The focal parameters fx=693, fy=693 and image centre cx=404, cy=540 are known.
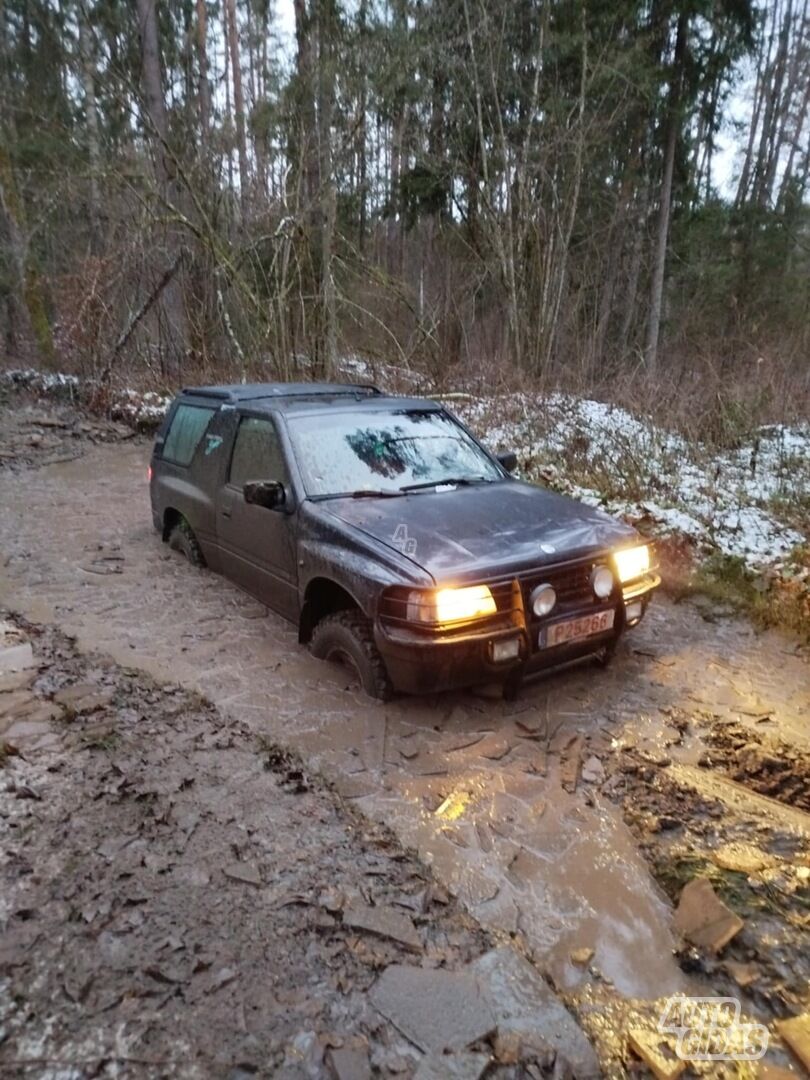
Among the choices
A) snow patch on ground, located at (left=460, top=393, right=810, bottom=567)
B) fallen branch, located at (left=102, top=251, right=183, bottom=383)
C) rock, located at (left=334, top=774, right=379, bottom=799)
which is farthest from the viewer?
fallen branch, located at (left=102, top=251, right=183, bottom=383)

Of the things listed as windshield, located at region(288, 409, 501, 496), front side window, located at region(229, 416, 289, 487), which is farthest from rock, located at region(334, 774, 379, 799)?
front side window, located at region(229, 416, 289, 487)

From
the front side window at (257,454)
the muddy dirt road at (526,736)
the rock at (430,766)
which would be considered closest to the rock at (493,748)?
the muddy dirt road at (526,736)

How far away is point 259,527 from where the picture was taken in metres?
4.61

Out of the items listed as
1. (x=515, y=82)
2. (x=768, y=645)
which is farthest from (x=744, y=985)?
(x=515, y=82)

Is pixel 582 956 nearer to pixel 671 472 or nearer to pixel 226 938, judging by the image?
pixel 226 938

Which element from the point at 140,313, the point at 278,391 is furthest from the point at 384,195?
the point at 278,391

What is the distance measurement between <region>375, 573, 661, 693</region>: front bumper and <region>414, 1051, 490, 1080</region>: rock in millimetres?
1652

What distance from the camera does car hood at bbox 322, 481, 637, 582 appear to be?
3.46 m

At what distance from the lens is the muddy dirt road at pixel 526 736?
2.58m

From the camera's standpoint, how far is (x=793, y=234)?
18.3 m

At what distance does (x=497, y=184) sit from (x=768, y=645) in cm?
1099

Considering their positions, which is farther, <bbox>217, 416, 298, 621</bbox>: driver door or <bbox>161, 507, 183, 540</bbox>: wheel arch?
<bbox>161, 507, 183, 540</bbox>: wheel arch

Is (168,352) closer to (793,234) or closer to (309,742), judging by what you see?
(309,742)

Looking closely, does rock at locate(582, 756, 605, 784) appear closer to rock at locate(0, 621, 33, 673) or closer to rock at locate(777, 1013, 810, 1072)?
rock at locate(777, 1013, 810, 1072)
